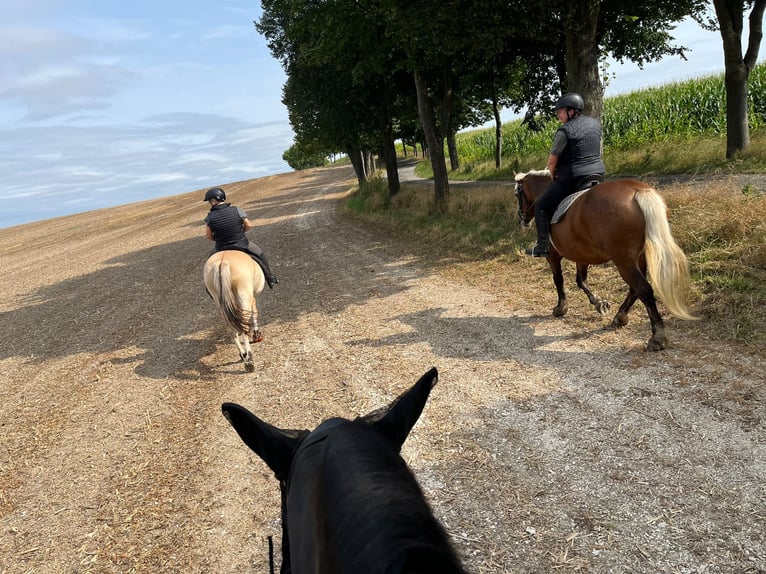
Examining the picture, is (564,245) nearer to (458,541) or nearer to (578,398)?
(578,398)

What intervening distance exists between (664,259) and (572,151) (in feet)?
6.39

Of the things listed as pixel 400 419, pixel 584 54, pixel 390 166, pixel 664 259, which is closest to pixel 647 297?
pixel 664 259

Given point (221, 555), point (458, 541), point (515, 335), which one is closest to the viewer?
point (458, 541)

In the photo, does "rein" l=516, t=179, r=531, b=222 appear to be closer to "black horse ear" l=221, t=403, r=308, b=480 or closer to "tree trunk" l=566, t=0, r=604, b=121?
"tree trunk" l=566, t=0, r=604, b=121

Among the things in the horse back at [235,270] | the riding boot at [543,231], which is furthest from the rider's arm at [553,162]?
the horse back at [235,270]

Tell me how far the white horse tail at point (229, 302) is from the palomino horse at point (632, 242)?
468 centimetres

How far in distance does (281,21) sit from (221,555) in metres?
25.5

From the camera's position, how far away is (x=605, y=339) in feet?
19.0

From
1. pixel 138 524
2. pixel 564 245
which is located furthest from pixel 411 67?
pixel 138 524

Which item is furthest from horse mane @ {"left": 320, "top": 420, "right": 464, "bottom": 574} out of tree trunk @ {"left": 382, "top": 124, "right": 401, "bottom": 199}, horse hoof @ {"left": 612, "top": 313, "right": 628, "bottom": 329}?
tree trunk @ {"left": 382, "top": 124, "right": 401, "bottom": 199}

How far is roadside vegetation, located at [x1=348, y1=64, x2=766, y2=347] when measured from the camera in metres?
6.19

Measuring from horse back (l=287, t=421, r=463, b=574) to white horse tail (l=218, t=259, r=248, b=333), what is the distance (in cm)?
568

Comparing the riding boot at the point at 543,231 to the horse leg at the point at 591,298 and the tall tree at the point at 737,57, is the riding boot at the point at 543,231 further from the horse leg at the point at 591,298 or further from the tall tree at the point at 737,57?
the tall tree at the point at 737,57

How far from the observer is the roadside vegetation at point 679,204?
244 inches
